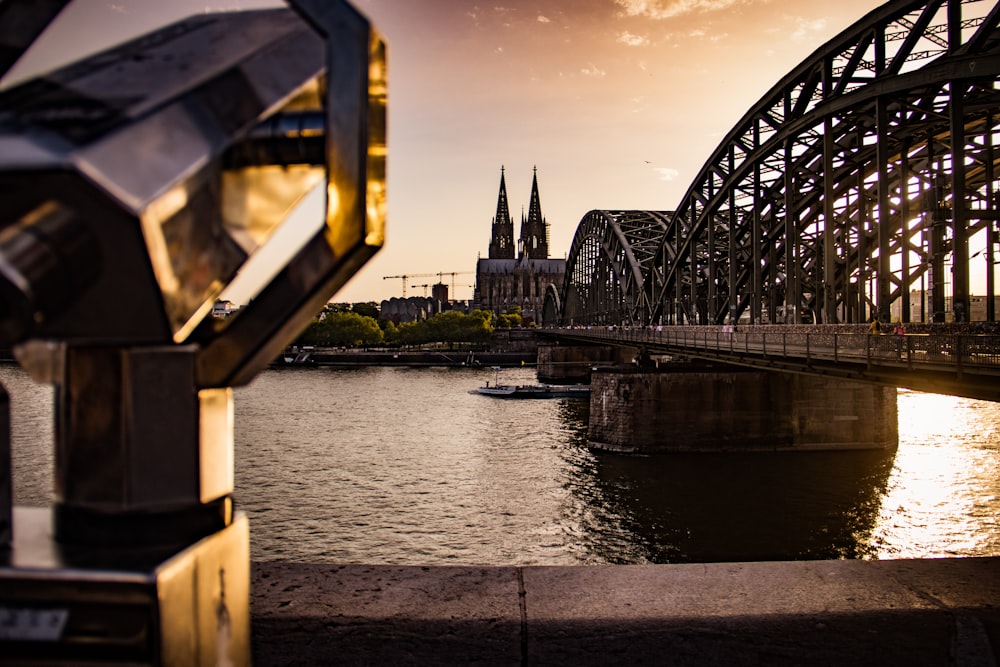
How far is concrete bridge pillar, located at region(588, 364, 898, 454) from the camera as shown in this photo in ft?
107

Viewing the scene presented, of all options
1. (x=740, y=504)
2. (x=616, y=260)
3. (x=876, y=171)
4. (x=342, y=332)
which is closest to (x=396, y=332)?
(x=342, y=332)

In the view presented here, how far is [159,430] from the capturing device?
1838 mm

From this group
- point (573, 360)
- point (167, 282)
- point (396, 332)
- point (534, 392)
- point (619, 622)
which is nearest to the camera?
point (167, 282)

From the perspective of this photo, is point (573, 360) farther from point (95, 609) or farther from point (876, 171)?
point (95, 609)

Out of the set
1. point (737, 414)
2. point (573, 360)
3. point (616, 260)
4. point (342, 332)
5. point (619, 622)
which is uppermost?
point (616, 260)

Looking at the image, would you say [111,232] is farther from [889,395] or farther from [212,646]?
[889,395]

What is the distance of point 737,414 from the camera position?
1293 inches

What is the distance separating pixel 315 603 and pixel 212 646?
1416mm

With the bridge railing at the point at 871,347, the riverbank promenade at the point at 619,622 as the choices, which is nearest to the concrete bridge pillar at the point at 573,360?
the bridge railing at the point at 871,347

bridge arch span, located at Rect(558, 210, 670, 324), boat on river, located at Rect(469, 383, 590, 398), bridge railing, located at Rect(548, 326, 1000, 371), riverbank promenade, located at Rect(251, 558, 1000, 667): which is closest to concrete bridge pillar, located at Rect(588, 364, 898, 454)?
bridge railing, located at Rect(548, 326, 1000, 371)

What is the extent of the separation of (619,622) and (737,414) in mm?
31371

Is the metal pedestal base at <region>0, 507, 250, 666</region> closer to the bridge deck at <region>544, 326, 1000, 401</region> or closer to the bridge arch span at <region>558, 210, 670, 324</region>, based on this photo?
the bridge deck at <region>544, 326, 1000, 401</region>

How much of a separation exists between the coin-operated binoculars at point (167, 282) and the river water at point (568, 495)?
16.4 m

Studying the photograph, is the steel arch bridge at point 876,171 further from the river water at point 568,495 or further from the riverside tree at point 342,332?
the riverside tree at point 342,332
